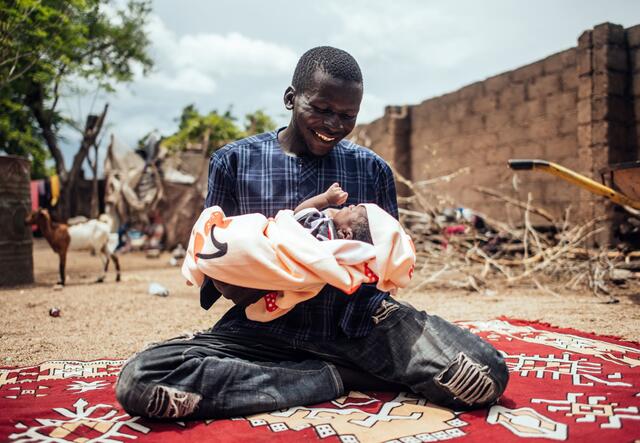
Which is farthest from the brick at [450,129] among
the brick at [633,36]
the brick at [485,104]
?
the brick at [633,36]

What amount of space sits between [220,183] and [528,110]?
608cm

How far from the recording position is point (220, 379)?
1.82 metres

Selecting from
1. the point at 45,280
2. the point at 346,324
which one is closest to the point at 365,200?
the point at 346,324

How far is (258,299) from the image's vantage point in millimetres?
1864

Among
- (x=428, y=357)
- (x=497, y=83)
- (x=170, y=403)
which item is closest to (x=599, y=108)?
(x=497, y=83)

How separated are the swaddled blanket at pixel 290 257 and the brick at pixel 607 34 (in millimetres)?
5337

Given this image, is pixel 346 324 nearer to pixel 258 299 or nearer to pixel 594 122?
pixel 258 299

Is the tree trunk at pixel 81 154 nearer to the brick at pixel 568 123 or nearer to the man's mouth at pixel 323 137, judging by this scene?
the brick at pixel 568 123

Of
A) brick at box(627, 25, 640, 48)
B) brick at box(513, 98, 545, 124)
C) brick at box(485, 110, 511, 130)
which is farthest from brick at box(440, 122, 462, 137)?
brick at box(627, 25, 640, 48)

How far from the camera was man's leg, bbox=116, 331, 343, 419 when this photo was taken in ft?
5.68

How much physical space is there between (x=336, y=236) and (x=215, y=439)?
0.75 m

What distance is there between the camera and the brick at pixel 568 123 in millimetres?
6457

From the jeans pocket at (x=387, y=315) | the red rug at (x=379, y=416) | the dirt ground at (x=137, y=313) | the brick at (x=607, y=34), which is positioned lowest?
→ the dirt ground at (x=137, y=313)

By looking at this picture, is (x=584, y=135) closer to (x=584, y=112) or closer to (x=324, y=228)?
(x=584, y=112)
